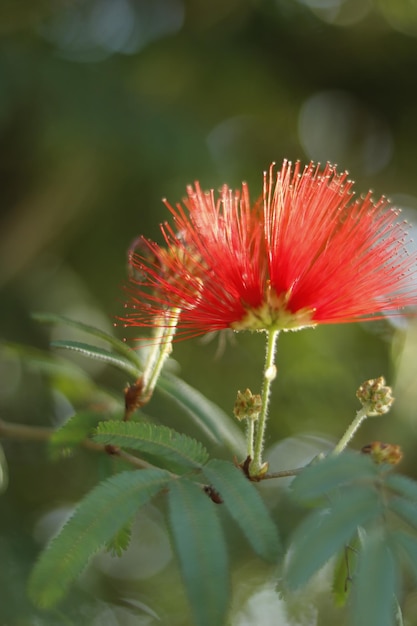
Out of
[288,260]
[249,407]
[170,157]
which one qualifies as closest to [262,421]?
[249,407]

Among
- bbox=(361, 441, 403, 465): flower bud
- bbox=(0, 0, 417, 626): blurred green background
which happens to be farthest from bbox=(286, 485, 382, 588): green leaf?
bbox=(0, 0, 417, 626): blurred green background

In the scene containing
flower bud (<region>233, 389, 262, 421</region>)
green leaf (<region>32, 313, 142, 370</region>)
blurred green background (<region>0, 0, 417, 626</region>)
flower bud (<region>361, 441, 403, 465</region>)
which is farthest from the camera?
blurred green background (<region>0, 0, 417, 626</region>)

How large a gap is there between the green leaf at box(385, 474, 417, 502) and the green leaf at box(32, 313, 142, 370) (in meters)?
0.85

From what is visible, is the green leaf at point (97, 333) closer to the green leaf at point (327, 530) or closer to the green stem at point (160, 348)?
the green stem at point (160, 348)

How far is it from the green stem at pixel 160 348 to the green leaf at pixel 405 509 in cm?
67

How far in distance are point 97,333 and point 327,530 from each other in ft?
3.00

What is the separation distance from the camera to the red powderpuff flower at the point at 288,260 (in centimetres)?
175

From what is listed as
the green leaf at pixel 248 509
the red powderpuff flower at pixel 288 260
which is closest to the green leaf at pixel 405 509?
the green leaf at pixel 248 509

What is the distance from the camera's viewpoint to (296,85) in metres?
5.11

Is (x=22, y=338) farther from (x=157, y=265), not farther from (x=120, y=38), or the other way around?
(x=157, y=265)

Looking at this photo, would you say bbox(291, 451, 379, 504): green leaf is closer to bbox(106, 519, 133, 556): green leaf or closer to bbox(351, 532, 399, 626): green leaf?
bbox(351, 532, 399, 626): green leaf

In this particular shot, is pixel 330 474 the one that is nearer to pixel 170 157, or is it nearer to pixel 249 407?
pixel 249 407

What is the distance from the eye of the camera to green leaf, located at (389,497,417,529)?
1332 mm

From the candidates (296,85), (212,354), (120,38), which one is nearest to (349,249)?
(212,354)
